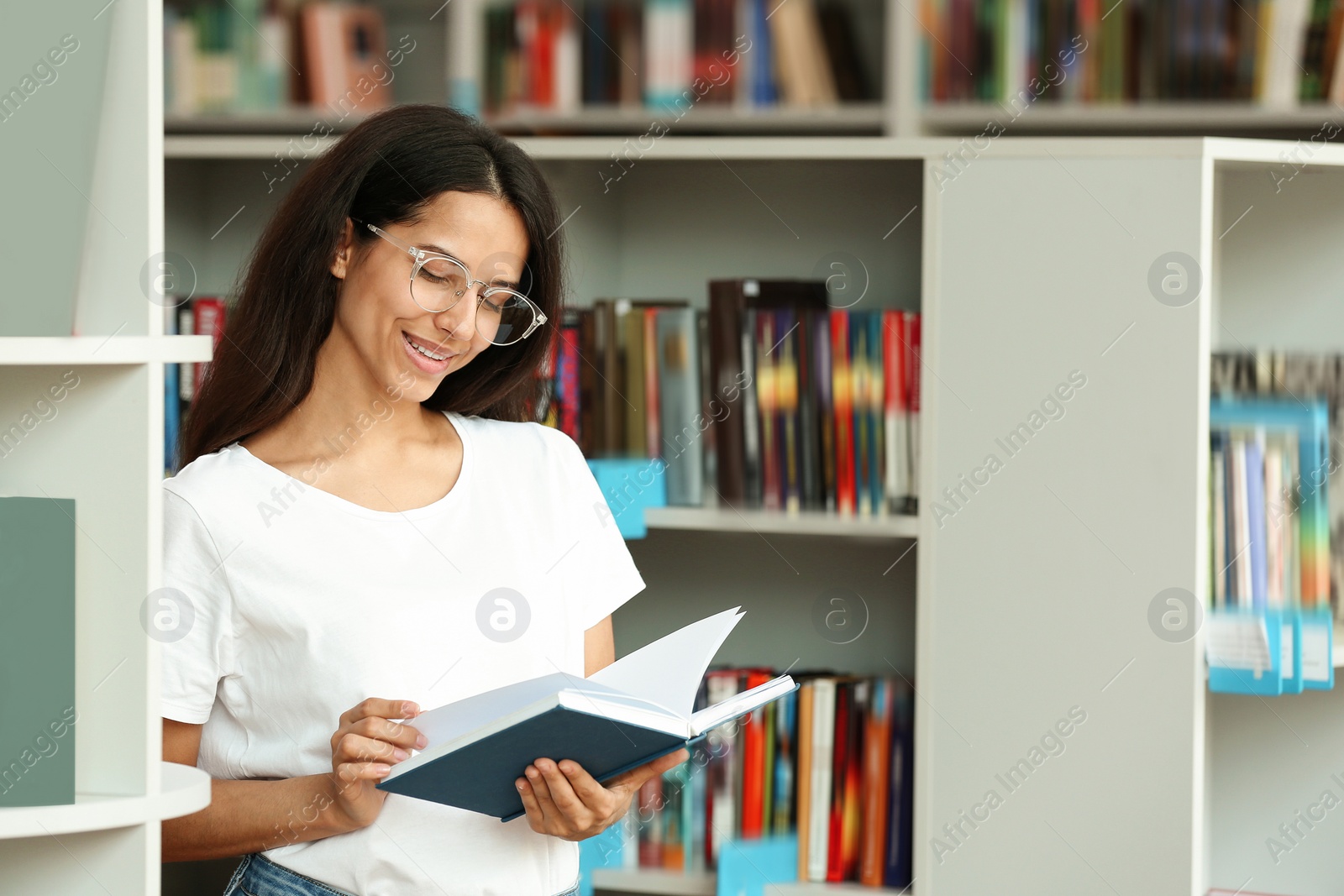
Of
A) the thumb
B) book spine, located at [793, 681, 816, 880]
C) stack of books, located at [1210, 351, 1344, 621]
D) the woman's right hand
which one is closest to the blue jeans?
the woman's right hand

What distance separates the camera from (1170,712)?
5.63 feet

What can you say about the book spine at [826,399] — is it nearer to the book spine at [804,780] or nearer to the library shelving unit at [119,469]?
the book spine at [804,780]

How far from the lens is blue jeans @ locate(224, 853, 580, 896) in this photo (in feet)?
3.94

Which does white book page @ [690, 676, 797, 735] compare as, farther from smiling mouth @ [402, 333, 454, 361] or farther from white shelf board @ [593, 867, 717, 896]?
white shelf board @ [593, 867, 717, 896]

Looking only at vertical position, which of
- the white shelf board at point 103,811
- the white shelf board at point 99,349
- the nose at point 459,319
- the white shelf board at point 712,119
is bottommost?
the white shelf board at point 103,811

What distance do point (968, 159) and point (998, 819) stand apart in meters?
0.86

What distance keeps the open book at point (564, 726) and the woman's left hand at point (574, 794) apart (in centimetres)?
1

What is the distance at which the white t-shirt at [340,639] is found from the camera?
1.19 meters

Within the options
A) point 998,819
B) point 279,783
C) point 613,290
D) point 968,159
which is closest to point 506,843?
point 279,783

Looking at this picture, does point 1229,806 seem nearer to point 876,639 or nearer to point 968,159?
point 876,639

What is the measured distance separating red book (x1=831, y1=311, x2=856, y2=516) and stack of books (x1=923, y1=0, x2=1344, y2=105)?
39 centimetres

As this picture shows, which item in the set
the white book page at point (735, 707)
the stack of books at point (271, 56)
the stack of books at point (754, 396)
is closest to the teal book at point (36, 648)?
the white book page at point (735, 707)

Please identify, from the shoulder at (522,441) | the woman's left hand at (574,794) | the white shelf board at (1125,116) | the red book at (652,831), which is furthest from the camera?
the red book at (652,831)

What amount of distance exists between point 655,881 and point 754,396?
2.40 feet
